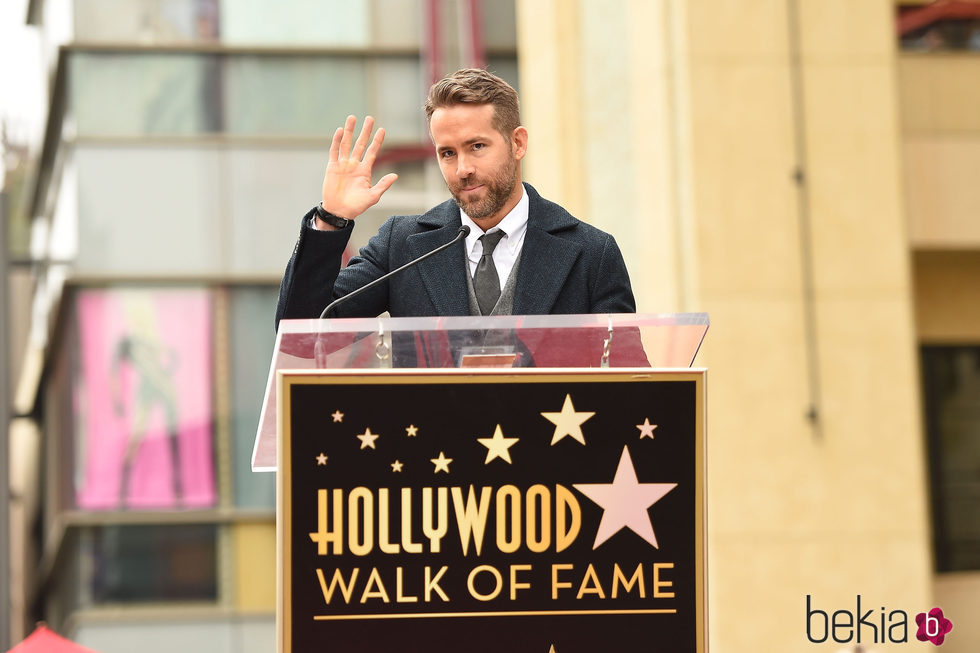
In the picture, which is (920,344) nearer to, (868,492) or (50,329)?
(868,492)

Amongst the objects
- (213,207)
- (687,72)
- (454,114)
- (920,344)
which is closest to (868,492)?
(920,344)

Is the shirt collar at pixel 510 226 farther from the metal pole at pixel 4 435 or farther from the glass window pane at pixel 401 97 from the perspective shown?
the glass window pane at pixel 401 97

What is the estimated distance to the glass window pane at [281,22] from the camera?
1238 centimetres

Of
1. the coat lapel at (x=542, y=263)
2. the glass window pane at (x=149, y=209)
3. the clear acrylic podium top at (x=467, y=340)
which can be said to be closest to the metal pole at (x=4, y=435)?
the glass window pane at (x=149, y=209)

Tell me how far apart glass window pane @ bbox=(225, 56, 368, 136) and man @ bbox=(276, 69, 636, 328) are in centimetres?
913

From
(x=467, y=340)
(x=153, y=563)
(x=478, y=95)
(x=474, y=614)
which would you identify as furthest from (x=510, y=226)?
(x=153, y=563)

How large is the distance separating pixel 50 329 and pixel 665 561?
1040 cm

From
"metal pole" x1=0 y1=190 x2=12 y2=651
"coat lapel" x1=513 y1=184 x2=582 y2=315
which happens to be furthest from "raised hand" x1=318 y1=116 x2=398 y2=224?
"metal pole" x1=0 y1=190 x2=12 y2=651

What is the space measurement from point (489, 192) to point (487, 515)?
2.86 feet

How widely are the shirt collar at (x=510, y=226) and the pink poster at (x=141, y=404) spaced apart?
9099mm

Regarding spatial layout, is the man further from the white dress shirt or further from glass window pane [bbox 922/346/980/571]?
glass window pane [bbox 922/346/980/571]

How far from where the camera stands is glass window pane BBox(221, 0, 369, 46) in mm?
12375

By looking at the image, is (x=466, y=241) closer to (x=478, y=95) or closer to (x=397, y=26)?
(x=478, y=95)

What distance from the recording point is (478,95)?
3.18m
